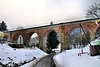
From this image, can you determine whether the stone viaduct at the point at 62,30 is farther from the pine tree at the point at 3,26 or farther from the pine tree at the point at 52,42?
the pine tree at the point at 3,26

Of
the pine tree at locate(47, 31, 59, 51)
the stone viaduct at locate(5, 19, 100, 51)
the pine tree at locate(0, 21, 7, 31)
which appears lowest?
the pine tree at locate(47, 31, 59, 51)

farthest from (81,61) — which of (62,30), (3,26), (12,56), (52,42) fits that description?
(3,26)

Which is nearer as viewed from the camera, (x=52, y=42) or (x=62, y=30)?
(x=62, y=30)

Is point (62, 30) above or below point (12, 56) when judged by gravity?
above

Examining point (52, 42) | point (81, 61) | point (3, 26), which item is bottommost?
point (52, 42)

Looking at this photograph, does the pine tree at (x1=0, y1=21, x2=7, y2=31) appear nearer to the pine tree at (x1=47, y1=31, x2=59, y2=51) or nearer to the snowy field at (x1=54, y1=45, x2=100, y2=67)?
the pine tree at (x1=47, y1=31, x2=59, y2=51)

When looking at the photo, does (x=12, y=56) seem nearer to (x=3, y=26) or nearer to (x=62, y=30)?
(x=62, y=30)

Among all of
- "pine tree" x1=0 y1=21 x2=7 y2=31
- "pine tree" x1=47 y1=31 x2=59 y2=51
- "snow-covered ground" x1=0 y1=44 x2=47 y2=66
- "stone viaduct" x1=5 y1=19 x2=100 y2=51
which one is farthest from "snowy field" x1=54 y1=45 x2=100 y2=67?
"pine tree" x1=0 y1=21 x2=7 y2=31

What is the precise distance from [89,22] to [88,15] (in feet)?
40.5

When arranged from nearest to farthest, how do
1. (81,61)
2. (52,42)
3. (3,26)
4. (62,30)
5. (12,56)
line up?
(81,61) → (12,56) → (62,30) → (52,42) → (3,26)

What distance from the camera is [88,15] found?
33.3 meters

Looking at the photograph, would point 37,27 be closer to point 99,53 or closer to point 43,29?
point 43,29

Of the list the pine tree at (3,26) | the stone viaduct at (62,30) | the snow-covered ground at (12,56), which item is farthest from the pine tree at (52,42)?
the pine tree at (3,26)

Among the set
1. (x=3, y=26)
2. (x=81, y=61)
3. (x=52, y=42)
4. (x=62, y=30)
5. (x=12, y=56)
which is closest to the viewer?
(x=81, y=61)
